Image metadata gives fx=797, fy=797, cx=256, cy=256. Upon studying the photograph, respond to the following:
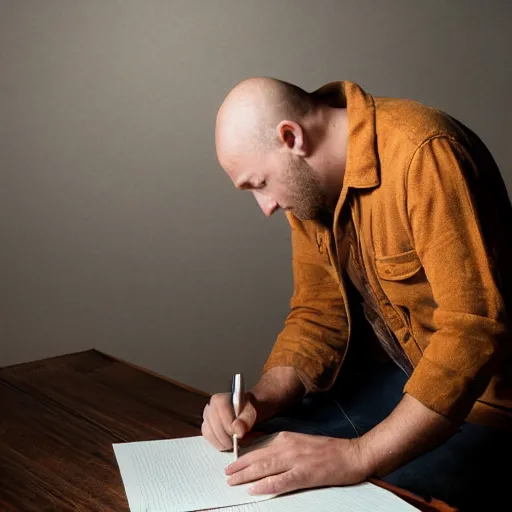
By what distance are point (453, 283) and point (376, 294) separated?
1.10 feet

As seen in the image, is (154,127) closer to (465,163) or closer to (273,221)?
(273,221)

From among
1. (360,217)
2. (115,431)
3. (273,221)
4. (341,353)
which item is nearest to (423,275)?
(360,217)

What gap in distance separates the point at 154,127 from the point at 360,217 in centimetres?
185

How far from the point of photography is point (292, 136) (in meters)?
1.49

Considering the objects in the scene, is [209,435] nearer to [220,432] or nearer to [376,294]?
[220,432]

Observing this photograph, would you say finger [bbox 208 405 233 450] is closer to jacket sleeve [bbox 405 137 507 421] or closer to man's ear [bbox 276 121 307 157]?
jacket sleeve [bbox 405 137 507 421]

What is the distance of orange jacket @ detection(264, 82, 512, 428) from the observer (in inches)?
49.7

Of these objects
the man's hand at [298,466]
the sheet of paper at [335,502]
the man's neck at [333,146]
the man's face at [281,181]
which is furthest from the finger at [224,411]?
the man's neck at [333,146]

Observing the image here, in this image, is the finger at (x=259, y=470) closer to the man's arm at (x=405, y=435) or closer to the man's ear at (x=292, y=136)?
the man's arm at (x=405, y=435)

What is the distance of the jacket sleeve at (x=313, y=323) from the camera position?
5.51 ft

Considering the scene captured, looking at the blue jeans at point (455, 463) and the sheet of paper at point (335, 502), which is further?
the blue jeans at point (455, 463)

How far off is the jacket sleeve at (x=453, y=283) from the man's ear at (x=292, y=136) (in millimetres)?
228

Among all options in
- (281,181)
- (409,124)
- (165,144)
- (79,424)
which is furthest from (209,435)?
(165,144)

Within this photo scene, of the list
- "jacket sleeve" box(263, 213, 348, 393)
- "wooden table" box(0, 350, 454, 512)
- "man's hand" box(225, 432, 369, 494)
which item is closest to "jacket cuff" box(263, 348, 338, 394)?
"jacket sleeve" box(263, 213, 348, 393)
